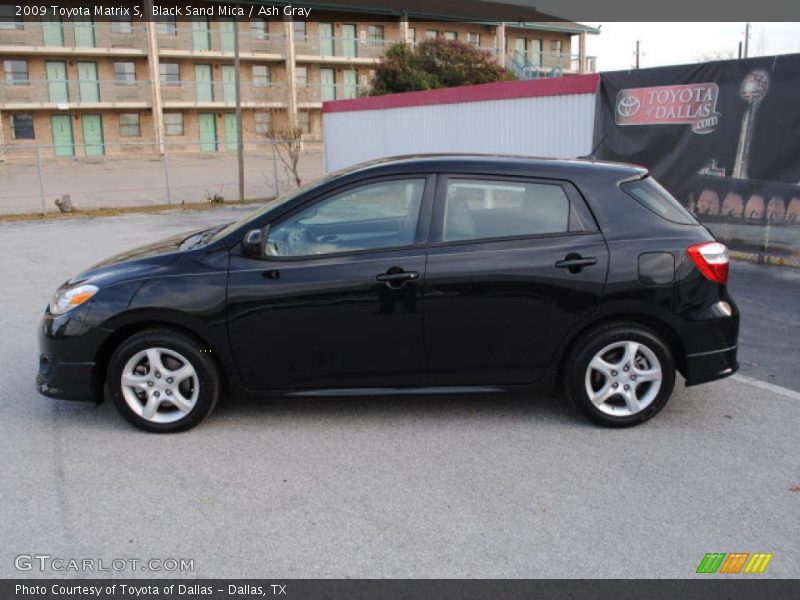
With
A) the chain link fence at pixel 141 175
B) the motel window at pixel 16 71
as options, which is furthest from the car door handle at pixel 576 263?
the motel window at pixel 16 71

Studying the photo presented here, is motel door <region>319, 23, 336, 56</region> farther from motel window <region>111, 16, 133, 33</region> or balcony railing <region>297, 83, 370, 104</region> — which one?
motel window <region>111, 16, 133, 33</region>

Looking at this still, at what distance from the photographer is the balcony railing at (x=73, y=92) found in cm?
4381

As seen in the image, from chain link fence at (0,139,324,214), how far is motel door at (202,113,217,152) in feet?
0.62

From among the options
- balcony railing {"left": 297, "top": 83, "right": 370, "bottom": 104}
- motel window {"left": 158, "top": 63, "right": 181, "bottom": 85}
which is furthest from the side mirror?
balcony railing {"left": 297, "top": 83, "right": 370, "bottom": 104}

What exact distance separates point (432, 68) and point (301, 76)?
58.5 feet

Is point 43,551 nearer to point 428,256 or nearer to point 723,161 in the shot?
point 428,256

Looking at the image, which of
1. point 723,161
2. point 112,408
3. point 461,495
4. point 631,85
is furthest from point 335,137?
point 461,495

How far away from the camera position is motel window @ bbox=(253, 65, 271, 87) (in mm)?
49812

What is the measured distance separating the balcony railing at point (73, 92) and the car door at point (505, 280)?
45.2m

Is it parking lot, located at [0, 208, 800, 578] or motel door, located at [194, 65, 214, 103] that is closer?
parking lot, located at [0, 208, 800, 578]

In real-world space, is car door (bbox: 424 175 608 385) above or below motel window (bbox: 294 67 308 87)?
below

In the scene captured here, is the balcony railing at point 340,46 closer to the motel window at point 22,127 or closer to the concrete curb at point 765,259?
the motel window at point 22,127

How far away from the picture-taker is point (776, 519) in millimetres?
3738
